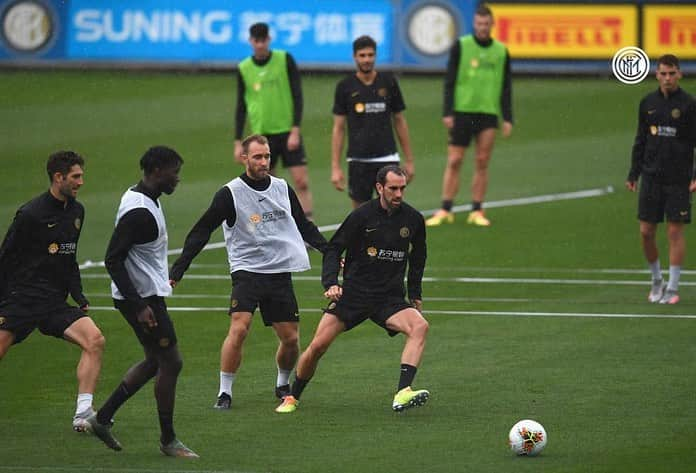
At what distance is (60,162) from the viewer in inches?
444

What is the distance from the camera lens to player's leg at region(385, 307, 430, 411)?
38.5 ft

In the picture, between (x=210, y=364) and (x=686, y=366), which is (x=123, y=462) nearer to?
(x=210, y=364)

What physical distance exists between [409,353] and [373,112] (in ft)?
23.3

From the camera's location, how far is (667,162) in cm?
1619

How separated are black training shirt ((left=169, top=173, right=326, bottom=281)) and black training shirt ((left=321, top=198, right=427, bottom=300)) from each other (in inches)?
8.4

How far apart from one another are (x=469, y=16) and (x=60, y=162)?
22372 mm

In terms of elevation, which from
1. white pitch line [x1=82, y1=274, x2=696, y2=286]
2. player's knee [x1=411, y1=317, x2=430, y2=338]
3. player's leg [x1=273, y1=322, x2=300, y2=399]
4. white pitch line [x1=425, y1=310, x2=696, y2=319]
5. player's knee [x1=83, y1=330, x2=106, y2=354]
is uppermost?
player's knee [x1=83, y1=330, x2=106, y2=354]

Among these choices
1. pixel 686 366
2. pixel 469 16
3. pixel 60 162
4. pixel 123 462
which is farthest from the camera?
pixel 469 16

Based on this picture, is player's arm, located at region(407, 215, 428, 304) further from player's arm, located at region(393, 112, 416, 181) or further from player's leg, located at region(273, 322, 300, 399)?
player's arm, located at region(393, 112, 416, 181)

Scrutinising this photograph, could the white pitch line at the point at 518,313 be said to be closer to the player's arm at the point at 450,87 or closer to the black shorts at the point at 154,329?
the player's arm at the point at 450,87

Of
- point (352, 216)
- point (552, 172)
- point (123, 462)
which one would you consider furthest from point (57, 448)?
point (552, 172)

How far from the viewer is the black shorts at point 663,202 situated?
53.0 feet

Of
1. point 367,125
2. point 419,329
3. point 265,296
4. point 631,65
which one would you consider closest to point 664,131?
point 367,125

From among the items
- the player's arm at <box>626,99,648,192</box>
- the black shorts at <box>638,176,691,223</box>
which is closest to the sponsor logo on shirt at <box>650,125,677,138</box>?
the player's arm at <box>626,99,648,192</box>
